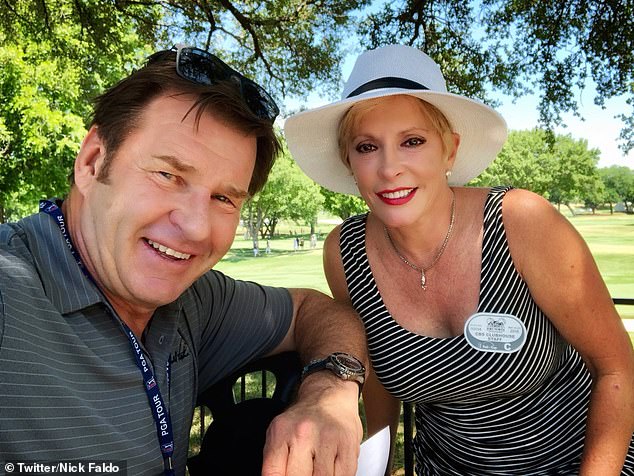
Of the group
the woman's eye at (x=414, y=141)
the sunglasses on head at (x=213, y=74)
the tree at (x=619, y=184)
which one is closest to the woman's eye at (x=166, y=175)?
the sunglasses on head at (x=213, y=74)

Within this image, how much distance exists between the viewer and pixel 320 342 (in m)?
1.84

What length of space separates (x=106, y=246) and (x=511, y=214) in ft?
5.33

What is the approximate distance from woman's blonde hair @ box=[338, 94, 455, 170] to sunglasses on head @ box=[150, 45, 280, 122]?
52 cm

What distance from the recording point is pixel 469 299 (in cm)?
218

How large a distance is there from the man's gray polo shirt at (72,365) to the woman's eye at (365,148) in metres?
0.99

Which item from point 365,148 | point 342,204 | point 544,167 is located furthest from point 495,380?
point 544,167

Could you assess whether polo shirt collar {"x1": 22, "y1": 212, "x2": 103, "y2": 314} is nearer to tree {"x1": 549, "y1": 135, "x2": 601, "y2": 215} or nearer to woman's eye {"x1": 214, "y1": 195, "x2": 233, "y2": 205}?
woman's eye {"x1": 214, "y1": 195, "x2": 233, "y2": 205}

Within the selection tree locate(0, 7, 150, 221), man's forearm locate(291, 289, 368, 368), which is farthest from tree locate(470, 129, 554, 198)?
man's forearm locate(291, 289, 368, 368)

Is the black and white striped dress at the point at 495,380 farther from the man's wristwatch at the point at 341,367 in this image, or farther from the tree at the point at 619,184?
the tree at the point at 619,184

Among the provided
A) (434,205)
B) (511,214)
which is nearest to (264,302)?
(434,205)

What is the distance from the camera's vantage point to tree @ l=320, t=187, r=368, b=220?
49188mm

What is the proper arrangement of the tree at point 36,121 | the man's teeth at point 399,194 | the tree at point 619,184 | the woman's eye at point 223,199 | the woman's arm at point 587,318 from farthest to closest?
1. the tree at point 619,184
2. the tree at point 36,121
3. the man's teeth at point 399,194
4. the woman's arm at point 587,318
5. the woman's eye at point 223,199

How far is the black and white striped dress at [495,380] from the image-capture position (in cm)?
208

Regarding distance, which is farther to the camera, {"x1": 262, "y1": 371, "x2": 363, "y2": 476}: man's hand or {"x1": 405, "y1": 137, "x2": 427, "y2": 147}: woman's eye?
{"x1": 405, "y1": 137, "x2": 427, "y2": 147}: woman's eye
